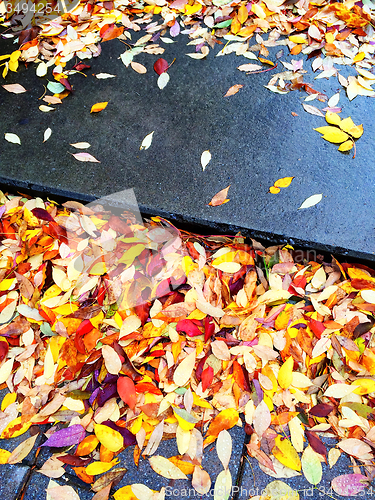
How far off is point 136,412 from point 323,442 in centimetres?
67

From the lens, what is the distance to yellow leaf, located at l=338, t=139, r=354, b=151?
5.47 ft

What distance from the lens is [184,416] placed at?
116 cm

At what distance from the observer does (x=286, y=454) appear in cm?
111

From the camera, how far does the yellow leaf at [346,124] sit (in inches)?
67.4

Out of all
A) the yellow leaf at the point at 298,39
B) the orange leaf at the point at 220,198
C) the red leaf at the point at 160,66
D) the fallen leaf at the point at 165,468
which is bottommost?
the fallen leaf at the point at 165,468

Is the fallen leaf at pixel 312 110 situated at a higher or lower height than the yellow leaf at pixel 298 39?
lower

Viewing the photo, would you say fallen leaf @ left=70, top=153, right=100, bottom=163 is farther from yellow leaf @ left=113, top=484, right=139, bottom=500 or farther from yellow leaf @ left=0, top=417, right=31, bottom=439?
yellow leaf @ left=113, top=484, right=139, bottom=500

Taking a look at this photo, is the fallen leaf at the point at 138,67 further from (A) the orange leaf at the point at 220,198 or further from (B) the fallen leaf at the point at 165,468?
(B) the fallen leaf at the point at 165,468

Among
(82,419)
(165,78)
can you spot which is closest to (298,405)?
(82,419)

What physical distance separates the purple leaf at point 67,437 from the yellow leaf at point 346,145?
5.67ft

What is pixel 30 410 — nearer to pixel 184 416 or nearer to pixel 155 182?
pixel 184 416

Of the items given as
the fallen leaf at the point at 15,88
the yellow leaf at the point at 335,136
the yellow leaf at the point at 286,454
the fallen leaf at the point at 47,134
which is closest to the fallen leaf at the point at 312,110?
the yellow leaf at the point at 335,136

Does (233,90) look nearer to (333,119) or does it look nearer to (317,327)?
(333,119)

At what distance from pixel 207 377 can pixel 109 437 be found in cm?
40
